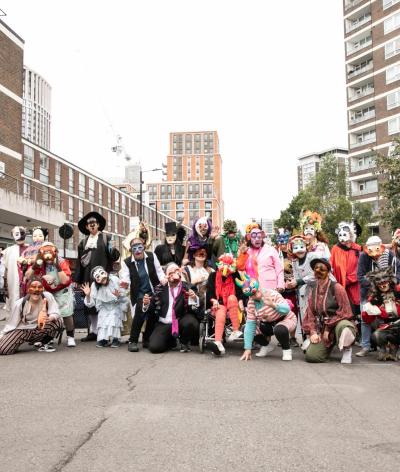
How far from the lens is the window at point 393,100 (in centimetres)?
5241

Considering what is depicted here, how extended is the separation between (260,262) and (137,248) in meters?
2.16

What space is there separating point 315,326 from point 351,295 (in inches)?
52.6

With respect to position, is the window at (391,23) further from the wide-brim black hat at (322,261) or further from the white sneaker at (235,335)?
the white sneaker at (235,335)

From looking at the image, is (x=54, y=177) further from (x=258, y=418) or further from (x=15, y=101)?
(x=258, y=418)

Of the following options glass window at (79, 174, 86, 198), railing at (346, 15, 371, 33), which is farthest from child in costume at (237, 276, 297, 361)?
glass window at (79, 174, 86, 198)

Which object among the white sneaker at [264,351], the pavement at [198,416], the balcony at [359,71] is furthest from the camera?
the balcony at [359,71]

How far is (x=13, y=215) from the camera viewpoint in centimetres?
2822

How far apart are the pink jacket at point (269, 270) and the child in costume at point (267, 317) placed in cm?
24

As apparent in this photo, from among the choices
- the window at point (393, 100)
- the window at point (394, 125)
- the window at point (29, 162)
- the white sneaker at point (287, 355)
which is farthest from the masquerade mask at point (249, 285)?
the window at point (393, 100)

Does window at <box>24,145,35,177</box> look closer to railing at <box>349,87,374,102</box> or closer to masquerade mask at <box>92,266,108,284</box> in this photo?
railing at <box>349,87,374,102</box>

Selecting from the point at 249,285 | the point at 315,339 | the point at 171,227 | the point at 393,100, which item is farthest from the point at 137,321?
the point at 393,100

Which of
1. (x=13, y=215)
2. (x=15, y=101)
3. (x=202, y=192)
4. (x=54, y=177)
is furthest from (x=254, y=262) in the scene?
(x=202, y=192)

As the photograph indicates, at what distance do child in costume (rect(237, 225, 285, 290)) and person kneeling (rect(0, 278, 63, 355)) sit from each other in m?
3.16

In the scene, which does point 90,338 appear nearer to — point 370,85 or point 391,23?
point 391,23
